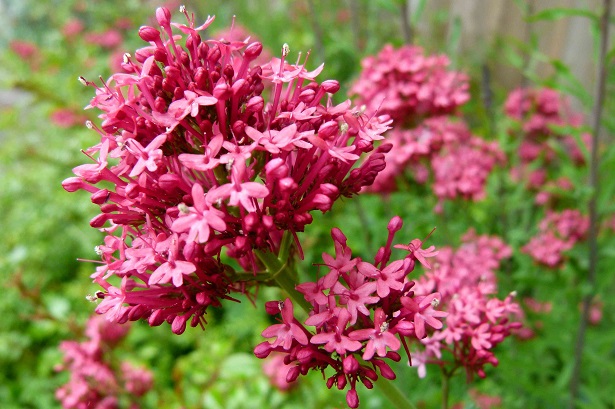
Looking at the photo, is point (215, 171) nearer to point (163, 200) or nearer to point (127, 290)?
point (163, 200)

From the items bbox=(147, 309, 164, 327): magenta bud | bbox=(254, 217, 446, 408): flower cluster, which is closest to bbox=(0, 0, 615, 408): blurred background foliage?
bbox=(254, 217, 446, 408): flower cluster

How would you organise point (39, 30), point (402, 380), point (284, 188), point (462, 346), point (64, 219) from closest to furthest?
point (284, 188) → point (462, 346) → point (402, 380) → point (64, 219) → point (39, 30)

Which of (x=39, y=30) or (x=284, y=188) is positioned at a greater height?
(x=284, y=188)

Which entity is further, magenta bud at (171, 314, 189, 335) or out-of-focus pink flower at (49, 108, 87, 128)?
out-of-focus pink flower at (49, 108, 87, 128)

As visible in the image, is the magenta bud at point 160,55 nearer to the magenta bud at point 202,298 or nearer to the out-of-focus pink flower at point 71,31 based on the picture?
the magenta bud at point 202,298

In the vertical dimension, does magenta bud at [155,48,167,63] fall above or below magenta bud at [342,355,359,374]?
above

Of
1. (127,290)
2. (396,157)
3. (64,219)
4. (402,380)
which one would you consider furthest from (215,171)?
(64,219)

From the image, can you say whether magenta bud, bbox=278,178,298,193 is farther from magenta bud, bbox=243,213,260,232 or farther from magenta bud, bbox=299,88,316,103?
magenta bud, bbox=299,88,316,103
